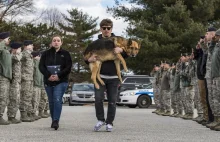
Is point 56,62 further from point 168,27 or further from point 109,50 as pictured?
point 168,27

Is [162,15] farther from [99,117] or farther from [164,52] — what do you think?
[99,117]

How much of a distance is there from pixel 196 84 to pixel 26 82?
468 centimetres

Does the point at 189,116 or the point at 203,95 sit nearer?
the point at 203,95

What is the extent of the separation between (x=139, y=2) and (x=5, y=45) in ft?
106

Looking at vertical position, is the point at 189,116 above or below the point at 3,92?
below

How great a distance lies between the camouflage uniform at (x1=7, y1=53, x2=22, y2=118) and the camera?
11.8 meters

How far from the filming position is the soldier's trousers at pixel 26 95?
1280 centimetres

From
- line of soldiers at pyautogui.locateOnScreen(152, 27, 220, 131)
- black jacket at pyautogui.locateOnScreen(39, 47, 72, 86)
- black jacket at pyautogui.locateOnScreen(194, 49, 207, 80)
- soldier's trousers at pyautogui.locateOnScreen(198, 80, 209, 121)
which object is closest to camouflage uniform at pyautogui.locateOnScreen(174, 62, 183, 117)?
line of soldiers at pyautogui.locateOnScreen(152, 27, 220, 131)

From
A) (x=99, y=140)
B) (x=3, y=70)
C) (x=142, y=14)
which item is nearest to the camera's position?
(x=99, y=140)

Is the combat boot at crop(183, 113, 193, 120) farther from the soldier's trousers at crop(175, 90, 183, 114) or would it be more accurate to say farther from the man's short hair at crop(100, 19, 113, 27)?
the man's short hair at crop(100, 19, 113, 27)

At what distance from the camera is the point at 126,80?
28844 millimetres

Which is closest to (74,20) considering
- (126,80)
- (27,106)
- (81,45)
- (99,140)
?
(81,45)

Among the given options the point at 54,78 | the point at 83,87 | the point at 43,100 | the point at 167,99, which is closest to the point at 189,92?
the point at 167,99

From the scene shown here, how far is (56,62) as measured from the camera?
10.6m
